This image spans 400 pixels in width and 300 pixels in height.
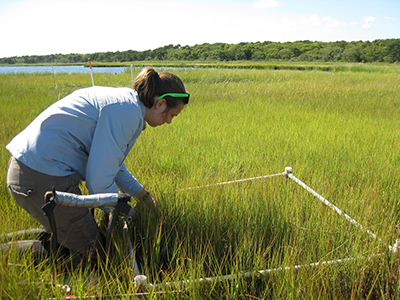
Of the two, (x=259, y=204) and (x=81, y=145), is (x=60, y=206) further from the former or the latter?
(x=259, y=204)

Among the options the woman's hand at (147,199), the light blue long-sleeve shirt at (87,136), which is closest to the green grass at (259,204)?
the woman's hand at (147,199)

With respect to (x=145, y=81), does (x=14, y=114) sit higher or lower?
lower

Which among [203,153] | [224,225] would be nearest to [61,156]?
[224,225]

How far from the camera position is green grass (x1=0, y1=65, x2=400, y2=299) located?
4.95ft

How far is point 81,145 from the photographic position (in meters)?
1.66

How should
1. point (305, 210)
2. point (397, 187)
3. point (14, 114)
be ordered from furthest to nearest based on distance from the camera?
point (14, 114), point (397, 187), point (305, 210)

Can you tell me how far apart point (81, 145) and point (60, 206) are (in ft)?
1.10

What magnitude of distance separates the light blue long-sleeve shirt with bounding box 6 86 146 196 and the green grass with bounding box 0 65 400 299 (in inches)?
18.2

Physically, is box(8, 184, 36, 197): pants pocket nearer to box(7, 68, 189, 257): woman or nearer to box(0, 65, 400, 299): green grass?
box(7, 68, 189, 257): woman

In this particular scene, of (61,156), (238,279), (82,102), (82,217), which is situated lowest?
(238,279)

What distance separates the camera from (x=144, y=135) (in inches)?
181

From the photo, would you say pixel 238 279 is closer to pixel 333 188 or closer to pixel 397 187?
pixel 333 188

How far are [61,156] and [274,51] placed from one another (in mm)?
→ 77170

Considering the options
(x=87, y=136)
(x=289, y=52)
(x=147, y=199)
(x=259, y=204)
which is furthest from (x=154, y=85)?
(x=289, y=52)
